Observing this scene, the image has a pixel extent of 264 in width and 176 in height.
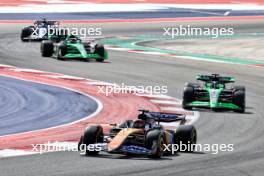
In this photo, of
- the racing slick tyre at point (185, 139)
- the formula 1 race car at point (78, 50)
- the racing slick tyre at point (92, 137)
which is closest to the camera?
the racing slick tyre at point (92, 137)

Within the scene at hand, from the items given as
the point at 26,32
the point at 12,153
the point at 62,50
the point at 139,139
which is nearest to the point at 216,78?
the point at 139,139

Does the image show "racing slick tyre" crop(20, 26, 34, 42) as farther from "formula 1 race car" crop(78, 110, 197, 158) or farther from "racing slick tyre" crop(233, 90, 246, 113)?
"formula 1 race car" crop(78, 110, 197, 158)

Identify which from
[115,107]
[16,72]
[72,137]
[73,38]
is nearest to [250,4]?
[73,38]

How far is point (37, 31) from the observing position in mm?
45594

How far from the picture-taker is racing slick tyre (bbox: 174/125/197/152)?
59.0 ft

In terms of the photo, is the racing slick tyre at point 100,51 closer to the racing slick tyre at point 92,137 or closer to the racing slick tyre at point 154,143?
the racing slick tyre at point 92,137

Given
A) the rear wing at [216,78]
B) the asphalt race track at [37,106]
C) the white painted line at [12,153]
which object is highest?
the rear wing at [216,78]

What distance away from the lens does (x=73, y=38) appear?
123 feet

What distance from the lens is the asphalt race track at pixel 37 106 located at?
856 inches

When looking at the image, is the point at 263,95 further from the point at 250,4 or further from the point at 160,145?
the point at 250,4

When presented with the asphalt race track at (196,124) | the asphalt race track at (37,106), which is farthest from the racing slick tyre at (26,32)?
the asphalt race track at (37,106)

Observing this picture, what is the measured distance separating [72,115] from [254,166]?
7835 mm

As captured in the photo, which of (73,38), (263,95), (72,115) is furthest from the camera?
(73,38)

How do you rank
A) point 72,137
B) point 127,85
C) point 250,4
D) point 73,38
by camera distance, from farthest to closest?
point 250,4
point 73,38
point 127,85
point 72,137
